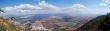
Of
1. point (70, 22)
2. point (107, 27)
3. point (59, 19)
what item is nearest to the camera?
point (107, 27)

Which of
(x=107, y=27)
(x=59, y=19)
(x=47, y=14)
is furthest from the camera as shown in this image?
(x=47, y=14)

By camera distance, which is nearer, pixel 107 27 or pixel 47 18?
pixel 107 27

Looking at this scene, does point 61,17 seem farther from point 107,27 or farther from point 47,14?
point 107,27

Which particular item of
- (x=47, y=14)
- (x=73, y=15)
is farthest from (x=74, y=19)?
(x=47, y=14)

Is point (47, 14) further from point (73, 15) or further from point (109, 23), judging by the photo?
point (109, 23)

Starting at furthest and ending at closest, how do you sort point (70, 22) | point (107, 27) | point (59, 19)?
point (59, 19) < point (70, 22) < point (107, 27)

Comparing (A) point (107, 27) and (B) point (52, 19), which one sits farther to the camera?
(B) point (52, 19)

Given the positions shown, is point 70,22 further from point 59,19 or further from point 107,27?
point 107,27

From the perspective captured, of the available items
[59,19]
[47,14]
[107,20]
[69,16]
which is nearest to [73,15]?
[69,16]
